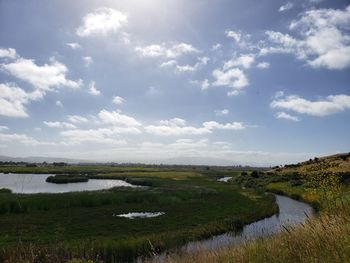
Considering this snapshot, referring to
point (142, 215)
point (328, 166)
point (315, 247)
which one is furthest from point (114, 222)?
point (315, 247)

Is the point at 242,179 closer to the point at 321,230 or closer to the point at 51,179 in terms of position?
the point at 51,179

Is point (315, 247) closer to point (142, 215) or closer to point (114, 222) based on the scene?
point (114, 222)

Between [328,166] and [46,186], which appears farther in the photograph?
[46,186]

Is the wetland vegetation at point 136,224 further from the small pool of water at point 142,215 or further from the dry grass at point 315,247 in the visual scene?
the small pool of water at point 142,215

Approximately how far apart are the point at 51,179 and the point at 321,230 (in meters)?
90.1

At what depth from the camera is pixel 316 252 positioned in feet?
20.1

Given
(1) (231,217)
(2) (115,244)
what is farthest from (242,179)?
(2) (115,244)

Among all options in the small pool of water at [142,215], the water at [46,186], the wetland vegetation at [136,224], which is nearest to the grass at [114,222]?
the wetland vegetation at [136,224]

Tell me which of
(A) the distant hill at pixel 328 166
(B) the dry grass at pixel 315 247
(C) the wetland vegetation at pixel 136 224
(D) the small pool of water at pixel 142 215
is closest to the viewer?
(B) the dry grass at pixel 315 247

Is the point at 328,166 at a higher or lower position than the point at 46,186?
higher

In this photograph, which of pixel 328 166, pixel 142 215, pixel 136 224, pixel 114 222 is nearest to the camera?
pixel 328 166

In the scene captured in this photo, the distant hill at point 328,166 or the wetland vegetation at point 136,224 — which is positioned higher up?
the distant hill at point 328,166

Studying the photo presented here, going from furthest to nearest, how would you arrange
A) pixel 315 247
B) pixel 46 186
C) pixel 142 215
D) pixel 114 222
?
pixel 46 186 → pixel 142 215 → pixel 114 222 → pixel 315 247

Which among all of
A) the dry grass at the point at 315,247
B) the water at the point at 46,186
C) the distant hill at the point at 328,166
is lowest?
the water at the point at 46,186
